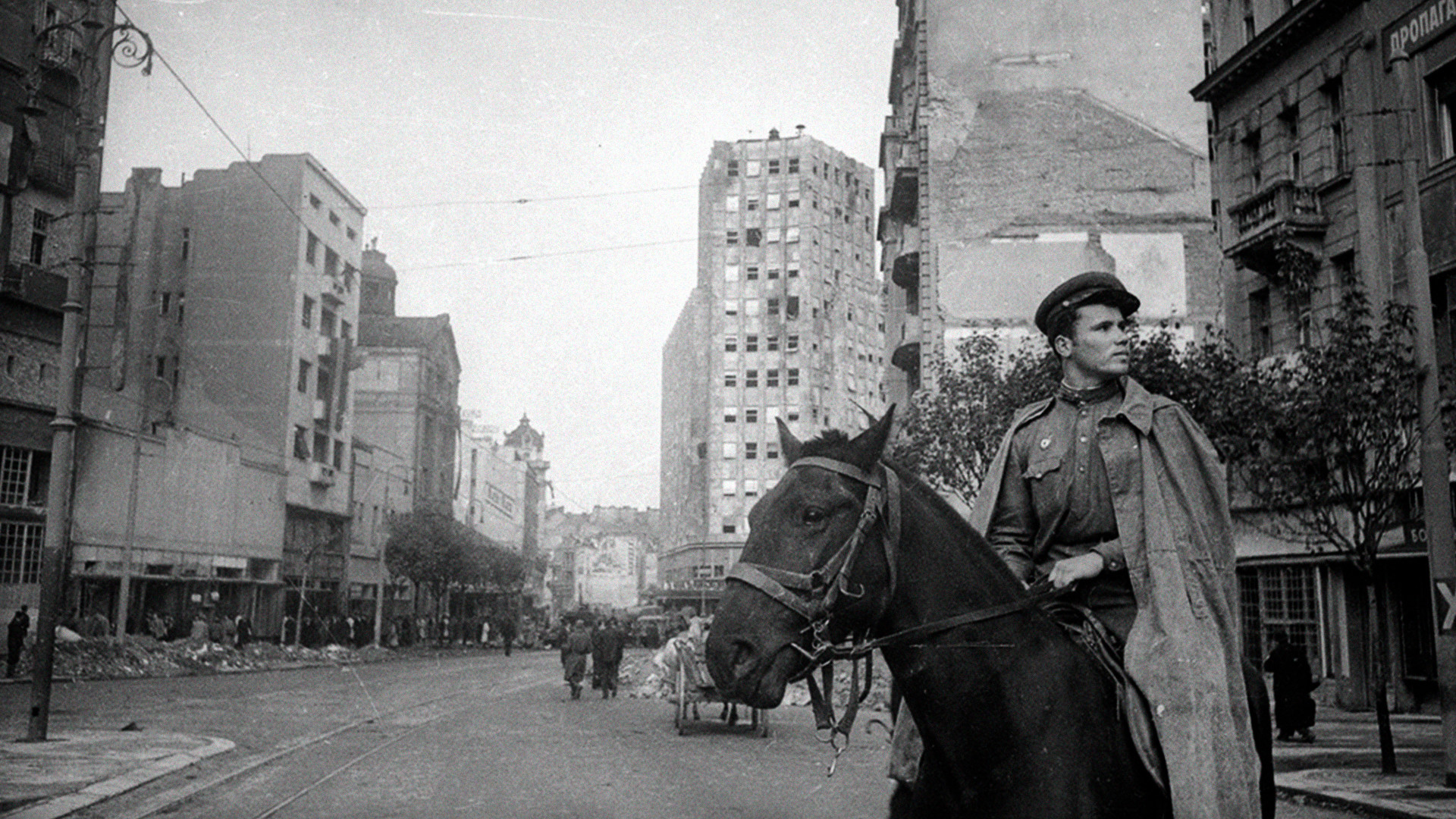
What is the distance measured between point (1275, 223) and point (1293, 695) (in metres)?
10.1

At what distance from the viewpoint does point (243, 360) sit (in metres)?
52.5

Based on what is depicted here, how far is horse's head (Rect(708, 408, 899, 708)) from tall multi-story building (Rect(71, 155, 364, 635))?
4214 centimetres

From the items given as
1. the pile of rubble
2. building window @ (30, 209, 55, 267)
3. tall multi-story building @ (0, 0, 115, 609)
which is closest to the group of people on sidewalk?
the pile of rubble

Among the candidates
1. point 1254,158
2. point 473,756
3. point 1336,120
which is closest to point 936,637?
point 473,756

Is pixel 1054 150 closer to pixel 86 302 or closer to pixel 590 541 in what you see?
pixel 86 302

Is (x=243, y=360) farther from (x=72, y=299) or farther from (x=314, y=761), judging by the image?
(x=314, y=761)

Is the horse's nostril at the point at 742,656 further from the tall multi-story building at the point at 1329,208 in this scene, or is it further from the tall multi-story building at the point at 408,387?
the tall multi-story building at the point at 408,387

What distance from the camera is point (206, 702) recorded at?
22719mm

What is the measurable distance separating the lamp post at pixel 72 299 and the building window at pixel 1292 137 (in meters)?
21.8

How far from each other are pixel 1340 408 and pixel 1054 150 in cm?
2736

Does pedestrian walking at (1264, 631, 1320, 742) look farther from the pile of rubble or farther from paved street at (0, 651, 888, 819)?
the pile of rubble

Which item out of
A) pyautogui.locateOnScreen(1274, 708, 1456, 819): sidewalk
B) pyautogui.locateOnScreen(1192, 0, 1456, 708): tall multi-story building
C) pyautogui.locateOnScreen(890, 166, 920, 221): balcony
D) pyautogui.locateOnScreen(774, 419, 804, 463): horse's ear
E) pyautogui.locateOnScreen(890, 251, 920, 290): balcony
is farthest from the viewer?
pyautogui.locateOnScreen(890, 166, 920, 221): balcony

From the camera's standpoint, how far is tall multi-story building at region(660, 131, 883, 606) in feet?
334

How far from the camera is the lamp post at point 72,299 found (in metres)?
14.3
